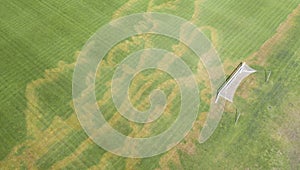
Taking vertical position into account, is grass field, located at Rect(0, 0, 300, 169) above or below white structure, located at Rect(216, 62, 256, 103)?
below

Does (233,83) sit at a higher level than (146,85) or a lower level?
higher

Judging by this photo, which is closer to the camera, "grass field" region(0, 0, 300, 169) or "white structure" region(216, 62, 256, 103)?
"grass field" region(0, 0, 300, 169)

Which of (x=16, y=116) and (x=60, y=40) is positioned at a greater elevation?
(x=60, y=40)

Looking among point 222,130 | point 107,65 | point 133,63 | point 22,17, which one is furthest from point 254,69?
point 22,17

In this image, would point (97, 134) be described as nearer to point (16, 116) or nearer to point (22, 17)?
point (16, 116)

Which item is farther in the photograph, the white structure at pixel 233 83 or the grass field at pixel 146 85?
the white structure at pixel 233 83
